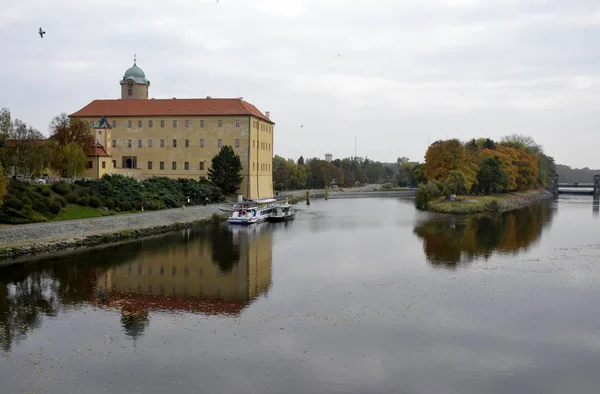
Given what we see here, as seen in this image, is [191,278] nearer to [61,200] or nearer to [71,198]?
[61,200]

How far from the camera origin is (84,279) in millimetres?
27375

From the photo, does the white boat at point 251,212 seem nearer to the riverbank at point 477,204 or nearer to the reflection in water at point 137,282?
the reflection in water at point 137,282

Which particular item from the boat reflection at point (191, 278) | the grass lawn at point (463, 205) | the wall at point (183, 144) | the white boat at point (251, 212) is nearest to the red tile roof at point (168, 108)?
the wall at point (183, 144)

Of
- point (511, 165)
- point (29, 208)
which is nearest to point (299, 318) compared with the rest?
point (29, 208)

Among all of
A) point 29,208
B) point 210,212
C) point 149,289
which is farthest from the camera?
point 210,212

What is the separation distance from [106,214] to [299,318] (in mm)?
28116

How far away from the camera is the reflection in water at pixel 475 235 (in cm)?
3600

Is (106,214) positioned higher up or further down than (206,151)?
further down

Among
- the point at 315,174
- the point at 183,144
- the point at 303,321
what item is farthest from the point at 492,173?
the point at 303,321

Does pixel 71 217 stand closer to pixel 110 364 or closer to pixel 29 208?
pixel 29 208

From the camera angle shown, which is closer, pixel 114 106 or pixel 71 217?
pixel 71 217

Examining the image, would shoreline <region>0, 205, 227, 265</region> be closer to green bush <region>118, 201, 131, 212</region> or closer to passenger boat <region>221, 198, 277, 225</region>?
green bush <region>118, 201, 131, 212</region>

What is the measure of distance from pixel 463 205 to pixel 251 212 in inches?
1090

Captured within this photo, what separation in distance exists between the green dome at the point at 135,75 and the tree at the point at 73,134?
23618 millimetres
